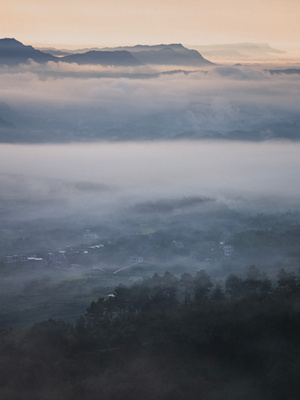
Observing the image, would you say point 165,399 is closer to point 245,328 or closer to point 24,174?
point 245,328

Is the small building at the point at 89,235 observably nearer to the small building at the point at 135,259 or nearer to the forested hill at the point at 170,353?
the small building at the point at 135,259

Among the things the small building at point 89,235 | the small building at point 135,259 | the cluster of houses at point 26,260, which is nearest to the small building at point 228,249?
the small building at point 135,259

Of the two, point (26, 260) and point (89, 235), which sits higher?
point (26, 260)

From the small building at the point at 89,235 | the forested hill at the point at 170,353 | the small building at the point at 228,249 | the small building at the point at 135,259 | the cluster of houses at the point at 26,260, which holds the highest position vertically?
the forested hill at the point at 170,353

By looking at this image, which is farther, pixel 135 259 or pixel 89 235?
pixel 89 235

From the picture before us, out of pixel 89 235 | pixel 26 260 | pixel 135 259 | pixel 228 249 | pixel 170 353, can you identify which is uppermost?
pixel 170 353

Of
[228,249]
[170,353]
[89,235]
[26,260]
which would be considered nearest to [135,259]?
[228,249]

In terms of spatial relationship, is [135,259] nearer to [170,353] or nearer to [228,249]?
[228,249]

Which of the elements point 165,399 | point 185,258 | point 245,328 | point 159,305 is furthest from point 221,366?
point 185,258
